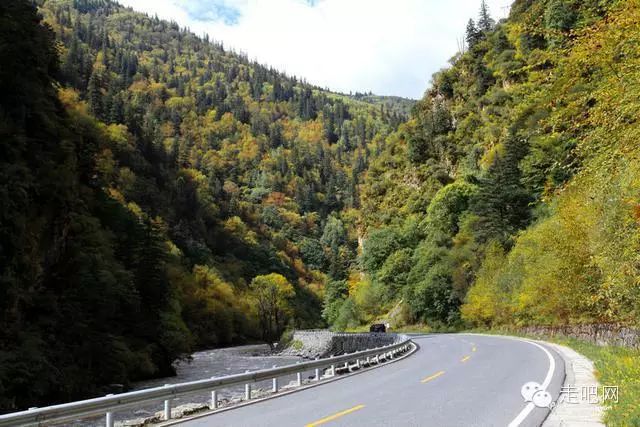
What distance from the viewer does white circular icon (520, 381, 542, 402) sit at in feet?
38.4

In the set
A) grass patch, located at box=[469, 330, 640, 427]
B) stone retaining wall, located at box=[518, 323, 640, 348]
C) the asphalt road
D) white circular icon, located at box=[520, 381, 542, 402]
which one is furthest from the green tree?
white circular icon, located at box=[520, 381, 542, 402]

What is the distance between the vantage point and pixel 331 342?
201 ft

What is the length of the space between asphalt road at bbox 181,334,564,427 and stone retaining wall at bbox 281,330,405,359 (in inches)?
996

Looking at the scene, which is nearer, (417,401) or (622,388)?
(622,388)

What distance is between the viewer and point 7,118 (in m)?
27.6

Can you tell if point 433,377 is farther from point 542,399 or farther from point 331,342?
point 331,342

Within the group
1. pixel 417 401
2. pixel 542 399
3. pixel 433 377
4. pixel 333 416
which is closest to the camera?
pixel 333 416

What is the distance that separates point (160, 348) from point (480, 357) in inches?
1133

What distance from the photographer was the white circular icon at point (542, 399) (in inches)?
427

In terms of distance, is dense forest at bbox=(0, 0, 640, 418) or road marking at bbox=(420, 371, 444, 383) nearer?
dense forest at bbox=(0, 0, 640, 418)

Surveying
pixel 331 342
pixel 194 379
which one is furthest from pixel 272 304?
pixel 194 379

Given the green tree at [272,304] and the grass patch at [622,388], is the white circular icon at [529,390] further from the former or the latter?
the green tree at [272,304]

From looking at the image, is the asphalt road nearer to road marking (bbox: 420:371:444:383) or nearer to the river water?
road marking (bbox: 420:371:444:383)

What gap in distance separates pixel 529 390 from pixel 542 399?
4.30ft
